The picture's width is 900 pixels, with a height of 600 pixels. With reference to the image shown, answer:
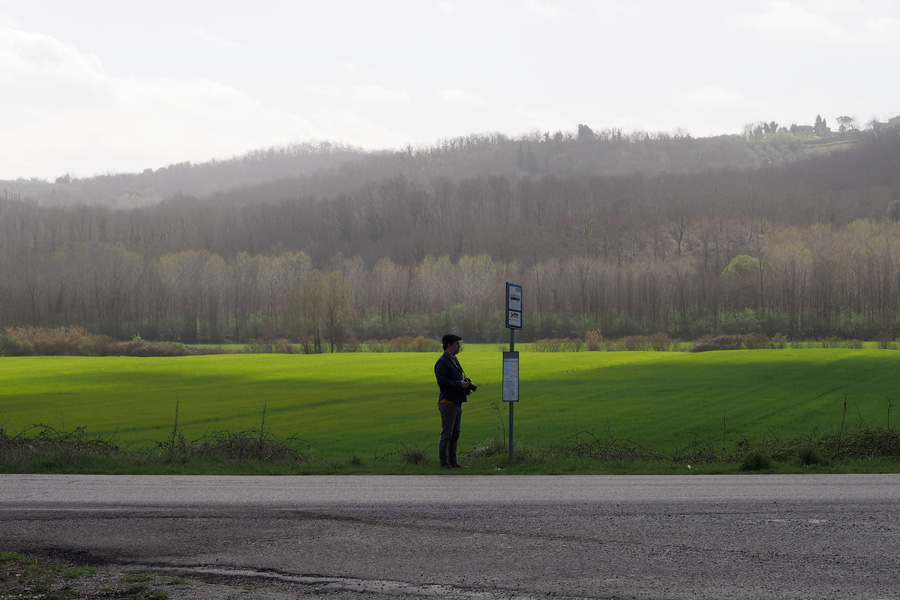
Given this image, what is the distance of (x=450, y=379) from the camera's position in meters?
17.2

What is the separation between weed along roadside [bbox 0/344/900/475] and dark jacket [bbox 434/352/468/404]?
1.54 meters

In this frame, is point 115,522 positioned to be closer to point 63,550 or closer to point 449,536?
point 63,550

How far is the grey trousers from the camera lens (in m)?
17.3

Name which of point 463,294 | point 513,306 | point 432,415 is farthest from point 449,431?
point 463,294

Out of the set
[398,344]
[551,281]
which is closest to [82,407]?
[398,344]

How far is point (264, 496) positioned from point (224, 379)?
48.6 meters

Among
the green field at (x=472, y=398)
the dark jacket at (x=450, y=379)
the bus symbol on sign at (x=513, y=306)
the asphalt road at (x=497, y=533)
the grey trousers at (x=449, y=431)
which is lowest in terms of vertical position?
the green field at (x=472, y=398)

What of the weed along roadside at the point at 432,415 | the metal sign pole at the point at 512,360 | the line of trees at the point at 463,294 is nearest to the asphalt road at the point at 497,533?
the metal sign pole at the point at 512,360

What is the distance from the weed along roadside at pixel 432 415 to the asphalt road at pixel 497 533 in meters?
2.69

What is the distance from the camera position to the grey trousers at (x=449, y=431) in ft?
56.7

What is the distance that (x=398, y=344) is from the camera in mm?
105750

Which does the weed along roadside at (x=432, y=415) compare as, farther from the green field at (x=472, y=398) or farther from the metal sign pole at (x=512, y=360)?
the metal sign pole at (x=512, y=360)

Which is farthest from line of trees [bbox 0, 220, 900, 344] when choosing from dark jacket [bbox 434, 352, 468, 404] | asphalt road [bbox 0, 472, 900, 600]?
asphalt road [bbox 0, 472, 900, 600]

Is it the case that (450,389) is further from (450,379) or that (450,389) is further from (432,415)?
(432,415)
